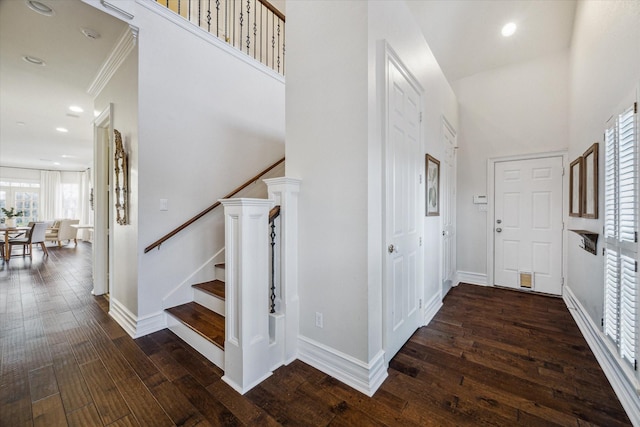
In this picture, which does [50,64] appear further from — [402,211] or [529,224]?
[529,224]

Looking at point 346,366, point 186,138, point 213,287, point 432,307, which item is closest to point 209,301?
point 213,287

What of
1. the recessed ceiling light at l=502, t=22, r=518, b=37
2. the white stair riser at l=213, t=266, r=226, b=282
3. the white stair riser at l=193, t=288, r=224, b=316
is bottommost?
the white stair riser at l=193, t=288, r=224, b=316

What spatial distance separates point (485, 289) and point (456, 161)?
6.80ft

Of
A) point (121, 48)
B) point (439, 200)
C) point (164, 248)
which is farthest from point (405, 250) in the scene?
point (121, 48)

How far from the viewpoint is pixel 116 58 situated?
2600 millimetres

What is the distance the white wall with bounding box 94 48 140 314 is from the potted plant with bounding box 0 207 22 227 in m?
9.09

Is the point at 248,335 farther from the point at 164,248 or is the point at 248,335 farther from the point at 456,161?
the point at 456,161

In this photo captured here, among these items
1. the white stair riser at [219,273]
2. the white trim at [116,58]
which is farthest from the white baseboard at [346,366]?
the white trim at [116,58]

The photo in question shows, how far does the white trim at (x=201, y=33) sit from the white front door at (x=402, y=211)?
6.80 feet

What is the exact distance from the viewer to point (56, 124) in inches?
186

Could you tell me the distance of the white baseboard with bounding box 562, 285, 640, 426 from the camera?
4.85 feet

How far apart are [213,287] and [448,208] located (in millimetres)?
3198

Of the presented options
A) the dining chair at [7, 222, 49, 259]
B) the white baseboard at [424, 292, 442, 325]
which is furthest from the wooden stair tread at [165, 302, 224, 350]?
the dining chair at [7, 222, 49, 259]

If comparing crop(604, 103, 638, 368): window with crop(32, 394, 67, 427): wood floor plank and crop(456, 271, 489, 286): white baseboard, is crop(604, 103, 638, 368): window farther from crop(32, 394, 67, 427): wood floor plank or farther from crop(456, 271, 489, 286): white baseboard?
crop(32, 394, 67, 427): wood floor plank
